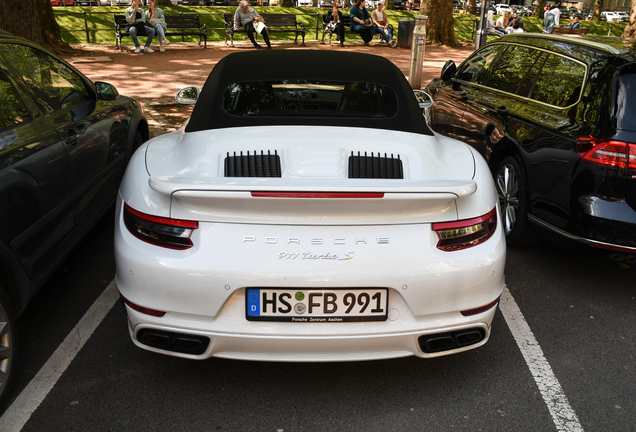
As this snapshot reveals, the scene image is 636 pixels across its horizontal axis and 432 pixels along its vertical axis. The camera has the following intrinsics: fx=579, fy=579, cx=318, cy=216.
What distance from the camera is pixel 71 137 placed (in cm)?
375

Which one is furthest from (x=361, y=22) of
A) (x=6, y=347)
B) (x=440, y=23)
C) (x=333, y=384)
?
(x=6, y=347)

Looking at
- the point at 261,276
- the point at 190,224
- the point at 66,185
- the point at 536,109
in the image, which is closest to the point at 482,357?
the point at 261,276

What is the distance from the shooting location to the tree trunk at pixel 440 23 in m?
22.1

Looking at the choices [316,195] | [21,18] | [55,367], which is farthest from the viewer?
[21,18]

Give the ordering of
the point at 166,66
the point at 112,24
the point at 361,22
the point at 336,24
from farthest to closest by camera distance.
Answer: the point at 112,24 → the point at 361,22 → the point at 336,24 → the point at 166,66

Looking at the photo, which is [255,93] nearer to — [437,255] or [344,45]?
[437,255]

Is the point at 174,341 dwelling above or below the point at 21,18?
below

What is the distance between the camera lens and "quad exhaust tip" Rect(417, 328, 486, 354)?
8.31 ft

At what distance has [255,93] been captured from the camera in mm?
3418

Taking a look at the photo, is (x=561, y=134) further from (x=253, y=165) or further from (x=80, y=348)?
(x=80, y=348)

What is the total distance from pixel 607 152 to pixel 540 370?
1457 millimetres

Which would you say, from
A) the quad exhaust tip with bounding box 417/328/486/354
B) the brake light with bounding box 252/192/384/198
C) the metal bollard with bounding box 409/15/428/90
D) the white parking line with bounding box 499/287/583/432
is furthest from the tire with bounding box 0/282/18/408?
the metal bollard with bounding box 409/15/428/90

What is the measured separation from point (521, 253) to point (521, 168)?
72 centimetres

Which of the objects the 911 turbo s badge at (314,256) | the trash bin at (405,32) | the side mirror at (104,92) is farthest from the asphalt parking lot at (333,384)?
the trash bin at (405,32)
